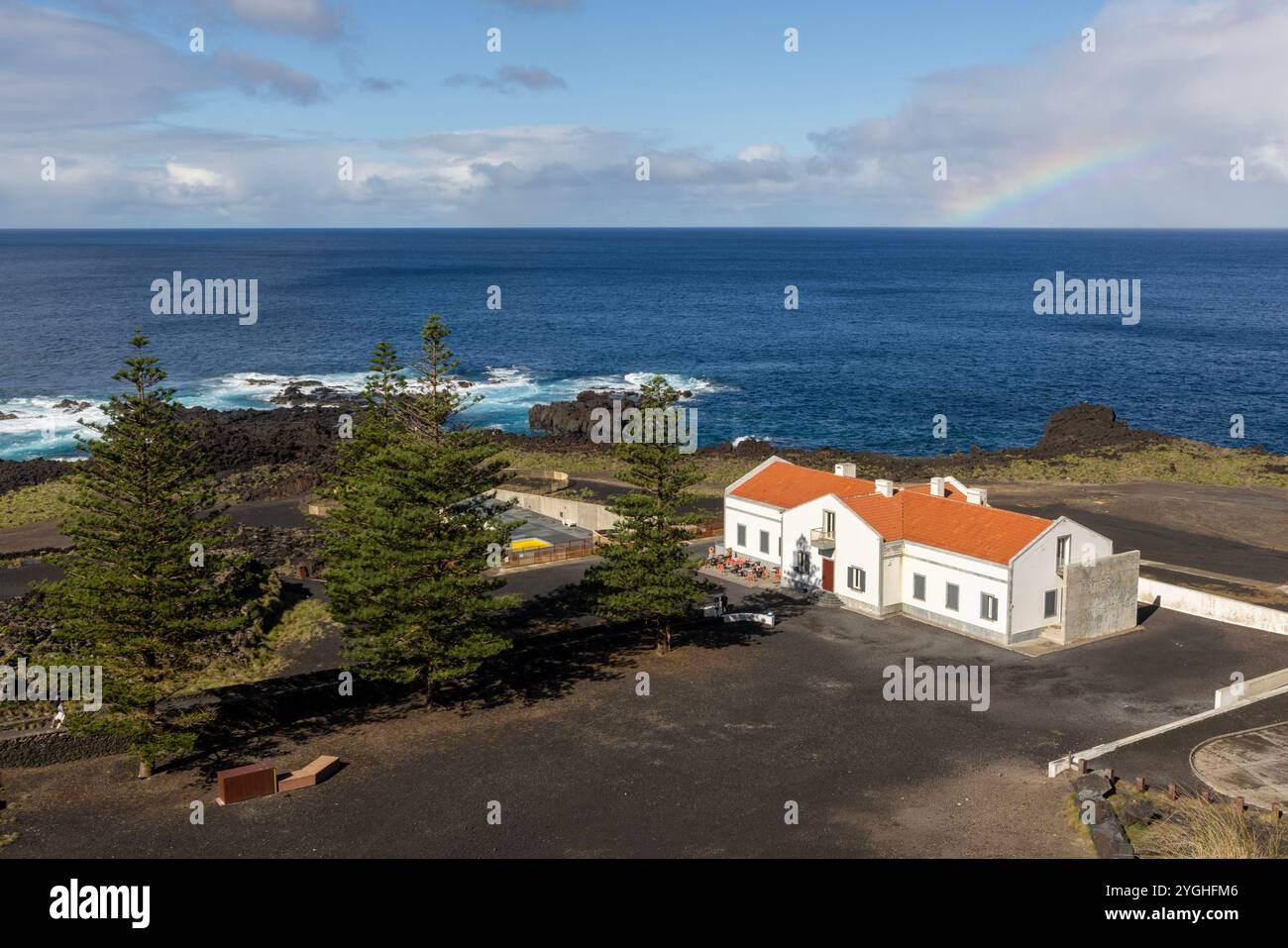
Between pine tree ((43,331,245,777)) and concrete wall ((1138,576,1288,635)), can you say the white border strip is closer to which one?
concrete wall ((1138,576,1288,635))

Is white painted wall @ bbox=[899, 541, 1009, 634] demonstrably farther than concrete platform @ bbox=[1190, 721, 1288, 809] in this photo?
Yes

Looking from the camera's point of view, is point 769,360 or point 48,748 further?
point 769,360

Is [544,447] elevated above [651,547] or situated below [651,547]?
above

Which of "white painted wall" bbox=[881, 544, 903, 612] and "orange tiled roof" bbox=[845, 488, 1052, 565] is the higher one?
"orange tiled roof" bbox=[845, 488, 1052, 565]

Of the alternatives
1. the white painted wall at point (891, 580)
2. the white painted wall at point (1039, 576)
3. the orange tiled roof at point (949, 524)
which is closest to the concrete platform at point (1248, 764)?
the white painted wall at point (1039, 576)

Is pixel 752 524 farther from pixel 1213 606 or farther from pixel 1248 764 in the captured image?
pixel 1248 764

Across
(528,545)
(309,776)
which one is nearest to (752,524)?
(528,545)

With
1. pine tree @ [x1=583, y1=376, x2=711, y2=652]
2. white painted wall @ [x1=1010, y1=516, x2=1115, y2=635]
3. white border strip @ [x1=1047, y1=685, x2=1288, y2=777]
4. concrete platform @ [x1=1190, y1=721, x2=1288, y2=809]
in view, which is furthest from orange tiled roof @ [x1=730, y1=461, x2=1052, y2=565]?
concrete platform @ [x1=1190, y1=721, x2=1288, y2=809]

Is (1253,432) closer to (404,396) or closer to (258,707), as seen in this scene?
(404,396)
